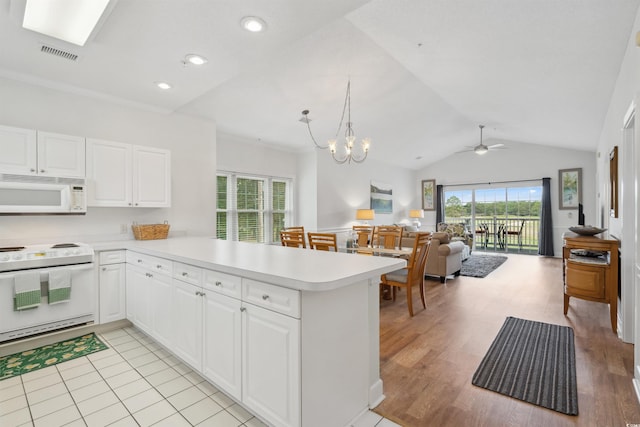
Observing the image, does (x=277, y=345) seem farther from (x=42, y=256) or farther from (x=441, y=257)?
(x=441, y=257)

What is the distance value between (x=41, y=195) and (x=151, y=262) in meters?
1.31

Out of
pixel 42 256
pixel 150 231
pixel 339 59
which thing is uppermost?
pixel 339 59

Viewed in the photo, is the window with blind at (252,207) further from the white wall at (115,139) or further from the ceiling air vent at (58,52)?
the ceiling air vent at (58,52)

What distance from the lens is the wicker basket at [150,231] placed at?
3.65m

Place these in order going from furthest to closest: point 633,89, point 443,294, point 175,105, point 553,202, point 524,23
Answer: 1. point 553,202
2. point 443,294
3. point 175,105
4. point 524,23
5. point 633,89

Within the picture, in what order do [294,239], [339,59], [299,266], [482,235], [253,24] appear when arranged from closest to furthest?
[299,266] → [253,24] → [339,59] → [294,239] → [482,235]

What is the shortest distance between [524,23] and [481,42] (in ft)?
1.77

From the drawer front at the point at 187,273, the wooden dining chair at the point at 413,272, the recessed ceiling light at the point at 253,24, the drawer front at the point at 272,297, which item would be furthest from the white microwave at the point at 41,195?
the wooden dining chair at the point at 413,272

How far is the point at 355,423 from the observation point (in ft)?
5.94

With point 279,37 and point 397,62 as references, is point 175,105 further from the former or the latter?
point 397,62

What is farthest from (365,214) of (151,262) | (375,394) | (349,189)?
(375,394)

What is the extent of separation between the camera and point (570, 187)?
818 centimetres

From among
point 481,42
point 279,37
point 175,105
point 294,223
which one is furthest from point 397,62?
point 294,223

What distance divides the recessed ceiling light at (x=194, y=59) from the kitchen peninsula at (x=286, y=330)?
5.86 ft
